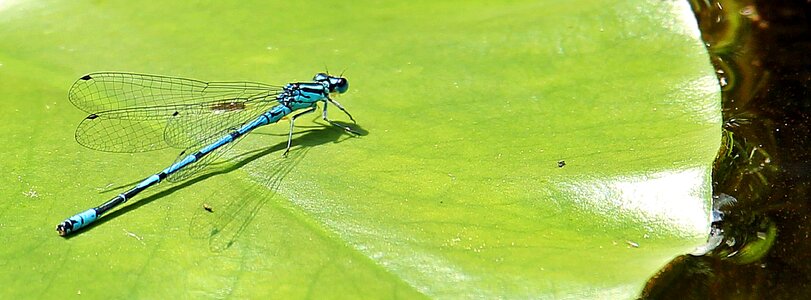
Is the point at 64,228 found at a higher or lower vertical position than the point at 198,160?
higher

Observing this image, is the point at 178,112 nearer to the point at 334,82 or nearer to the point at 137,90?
the point at 137,90

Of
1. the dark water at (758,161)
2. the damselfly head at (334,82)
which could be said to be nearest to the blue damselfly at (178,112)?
the damselfly head at (334,82)

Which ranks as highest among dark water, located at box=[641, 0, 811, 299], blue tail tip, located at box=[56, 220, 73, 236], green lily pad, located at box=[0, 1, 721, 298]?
blue tail tip, located at box=[56, 220, 73, 236]

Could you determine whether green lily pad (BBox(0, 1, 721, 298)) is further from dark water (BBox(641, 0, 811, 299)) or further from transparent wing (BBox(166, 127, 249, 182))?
dark water (BBox(641, 0, 811, 299))

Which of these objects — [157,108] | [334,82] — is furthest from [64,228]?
[334,82]

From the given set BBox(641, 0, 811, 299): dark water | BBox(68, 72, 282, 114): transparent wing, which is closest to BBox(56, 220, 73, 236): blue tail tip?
→ BBox(68, 72, 282, 114): transparent wing
